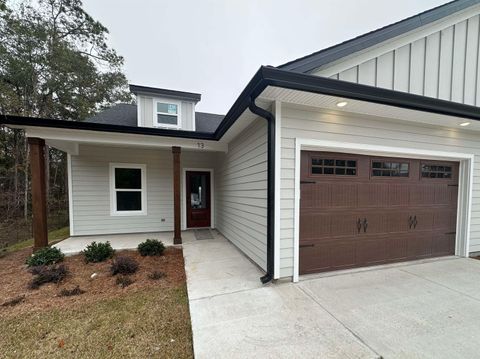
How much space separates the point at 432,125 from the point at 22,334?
6759 mm

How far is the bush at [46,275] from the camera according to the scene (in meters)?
3.16

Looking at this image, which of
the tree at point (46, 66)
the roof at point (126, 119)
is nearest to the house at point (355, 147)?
the roof at point (126, 119)

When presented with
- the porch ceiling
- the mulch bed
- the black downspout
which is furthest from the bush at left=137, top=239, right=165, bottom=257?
the porch ceiling

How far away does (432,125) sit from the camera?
3.94m

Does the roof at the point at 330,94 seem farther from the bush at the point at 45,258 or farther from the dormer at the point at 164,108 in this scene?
the dormer at the point at 164,108

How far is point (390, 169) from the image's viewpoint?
12.7 feet

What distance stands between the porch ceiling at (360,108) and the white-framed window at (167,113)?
19.4 feet

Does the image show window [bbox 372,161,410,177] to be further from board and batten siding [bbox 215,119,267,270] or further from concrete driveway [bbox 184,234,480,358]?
board and batten siding [bbox 215,119,267,270]

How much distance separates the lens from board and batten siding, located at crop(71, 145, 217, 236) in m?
6.11

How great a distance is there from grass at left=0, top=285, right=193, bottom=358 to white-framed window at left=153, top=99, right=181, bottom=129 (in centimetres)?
646

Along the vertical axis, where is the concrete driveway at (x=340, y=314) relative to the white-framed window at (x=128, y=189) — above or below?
below

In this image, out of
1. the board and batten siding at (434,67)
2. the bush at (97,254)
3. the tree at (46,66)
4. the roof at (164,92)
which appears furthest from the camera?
the tree at (46,66)

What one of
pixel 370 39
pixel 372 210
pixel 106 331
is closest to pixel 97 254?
pixel 106 331

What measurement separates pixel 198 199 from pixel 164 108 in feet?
12.4
